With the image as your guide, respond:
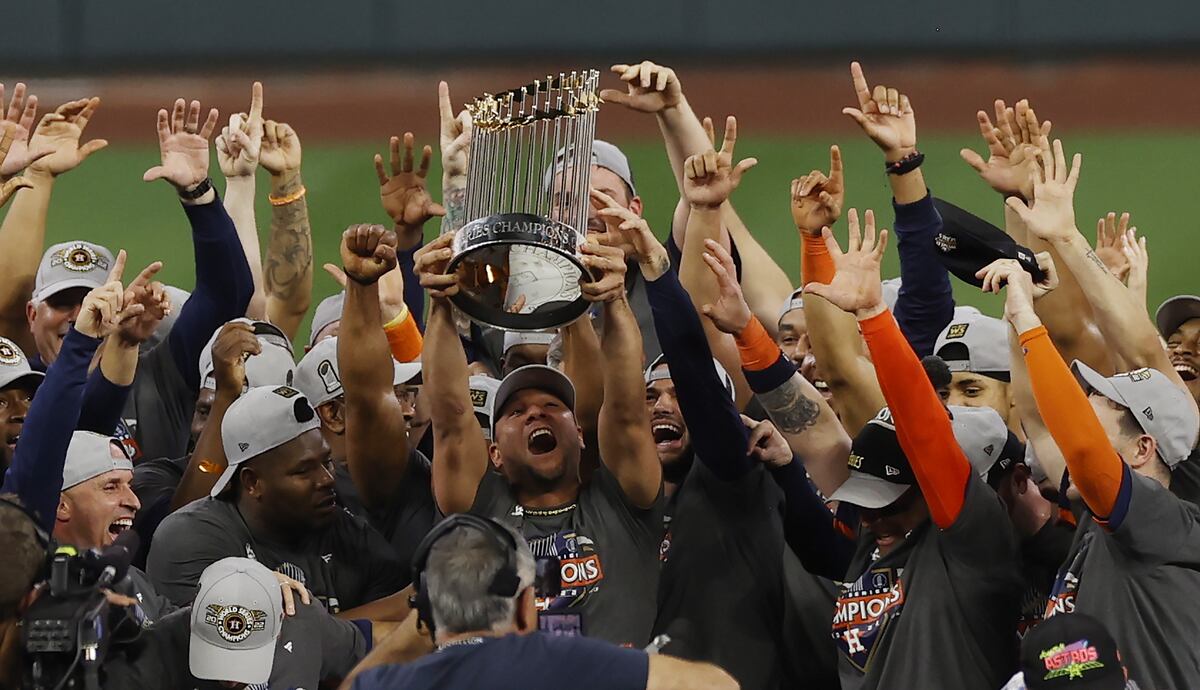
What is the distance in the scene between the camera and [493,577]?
A: 350 centimetres

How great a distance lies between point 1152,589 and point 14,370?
3.11 m

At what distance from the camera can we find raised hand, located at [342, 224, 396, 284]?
194 inches

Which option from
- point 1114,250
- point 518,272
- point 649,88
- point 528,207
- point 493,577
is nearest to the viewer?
Answer: point 493,577

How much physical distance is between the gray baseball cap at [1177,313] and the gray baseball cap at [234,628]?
319 cm

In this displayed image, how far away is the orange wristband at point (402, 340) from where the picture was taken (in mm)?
6312

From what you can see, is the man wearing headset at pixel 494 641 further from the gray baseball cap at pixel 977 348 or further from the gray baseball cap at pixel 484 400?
the gray baseball cap at pixel 977 348

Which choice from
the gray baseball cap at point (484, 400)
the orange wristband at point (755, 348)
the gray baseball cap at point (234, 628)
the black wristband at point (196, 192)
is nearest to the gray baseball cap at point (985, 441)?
the orange wristband at point (755, 348)

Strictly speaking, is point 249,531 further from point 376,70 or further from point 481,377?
point 376,70

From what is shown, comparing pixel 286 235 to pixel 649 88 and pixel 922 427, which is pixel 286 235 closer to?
pixel 649 88

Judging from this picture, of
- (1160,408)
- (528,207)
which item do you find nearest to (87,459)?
(528,207)

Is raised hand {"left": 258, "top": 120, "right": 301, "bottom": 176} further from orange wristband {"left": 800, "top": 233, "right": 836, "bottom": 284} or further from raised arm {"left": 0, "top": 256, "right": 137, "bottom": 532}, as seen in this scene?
orange wristband {"left": 800, "top": 233, "right": 836, "bottom": 284}

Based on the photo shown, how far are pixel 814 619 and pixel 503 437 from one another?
95 cm

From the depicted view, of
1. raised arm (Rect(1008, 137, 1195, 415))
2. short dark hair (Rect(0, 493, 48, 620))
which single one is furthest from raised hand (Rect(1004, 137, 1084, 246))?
short dark hair (Rect(0, 493, 48, 620))

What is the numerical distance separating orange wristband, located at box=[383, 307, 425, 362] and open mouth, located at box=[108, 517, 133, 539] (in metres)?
1.36
